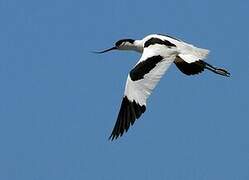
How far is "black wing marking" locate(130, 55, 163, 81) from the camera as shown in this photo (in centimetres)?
1861

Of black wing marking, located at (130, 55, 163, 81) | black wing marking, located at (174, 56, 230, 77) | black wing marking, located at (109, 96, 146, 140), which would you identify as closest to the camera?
black wing marking, located at (109, 96, 146, 140)

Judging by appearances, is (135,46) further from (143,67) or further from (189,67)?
(143,67)

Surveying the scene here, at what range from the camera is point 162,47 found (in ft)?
65.5

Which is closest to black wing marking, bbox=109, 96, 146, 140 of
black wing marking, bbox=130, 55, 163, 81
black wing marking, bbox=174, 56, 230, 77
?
black wing marking, bbox=130, 55, 163, 81

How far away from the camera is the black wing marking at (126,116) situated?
18031 millimetres

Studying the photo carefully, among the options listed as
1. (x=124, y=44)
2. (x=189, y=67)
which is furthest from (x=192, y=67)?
(x=124, y=44)

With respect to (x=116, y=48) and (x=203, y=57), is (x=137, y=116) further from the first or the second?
(x=116, y=48)

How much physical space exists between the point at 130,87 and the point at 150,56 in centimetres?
133

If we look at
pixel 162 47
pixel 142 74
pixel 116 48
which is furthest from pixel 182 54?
pixel 116 48

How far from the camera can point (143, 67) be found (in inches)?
749

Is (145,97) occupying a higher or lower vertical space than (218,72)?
lower

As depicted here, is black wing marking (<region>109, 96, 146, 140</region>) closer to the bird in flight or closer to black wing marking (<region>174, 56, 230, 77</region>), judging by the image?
the bird in flight

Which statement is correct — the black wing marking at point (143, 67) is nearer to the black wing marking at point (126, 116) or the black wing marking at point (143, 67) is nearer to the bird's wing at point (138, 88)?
the bird's wing at point (138, 88)

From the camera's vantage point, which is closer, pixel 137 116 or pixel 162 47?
pixel 137 116
